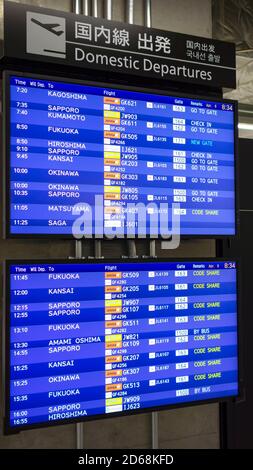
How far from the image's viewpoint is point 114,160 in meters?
2.32

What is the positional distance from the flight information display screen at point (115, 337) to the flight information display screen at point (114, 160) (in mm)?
171

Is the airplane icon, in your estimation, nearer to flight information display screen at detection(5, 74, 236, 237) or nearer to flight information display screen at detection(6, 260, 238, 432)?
flight information display screen at detection(5, 74, 236, 237)

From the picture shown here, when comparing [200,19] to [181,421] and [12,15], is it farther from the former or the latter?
[181,421]

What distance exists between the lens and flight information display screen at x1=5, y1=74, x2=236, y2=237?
85.0 inches

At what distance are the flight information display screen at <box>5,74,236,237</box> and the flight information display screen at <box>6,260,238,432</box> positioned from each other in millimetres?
171

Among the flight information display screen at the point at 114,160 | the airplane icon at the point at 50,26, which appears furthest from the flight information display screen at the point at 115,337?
the airplane icon at the point at 50,26

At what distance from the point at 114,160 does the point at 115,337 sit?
2.28ft

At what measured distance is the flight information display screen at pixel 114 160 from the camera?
2158 mm

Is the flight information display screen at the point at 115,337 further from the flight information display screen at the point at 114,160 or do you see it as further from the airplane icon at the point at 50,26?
the airplane icon at the point at 50,26

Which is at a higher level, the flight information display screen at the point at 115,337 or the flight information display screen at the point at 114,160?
the flight information display screen at the point at 114,160

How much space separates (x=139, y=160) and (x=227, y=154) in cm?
43

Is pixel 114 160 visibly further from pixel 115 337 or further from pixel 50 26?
pixel 115 337

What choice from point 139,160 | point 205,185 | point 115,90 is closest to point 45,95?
point 115,90

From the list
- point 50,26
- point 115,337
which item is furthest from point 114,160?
point 115,337
